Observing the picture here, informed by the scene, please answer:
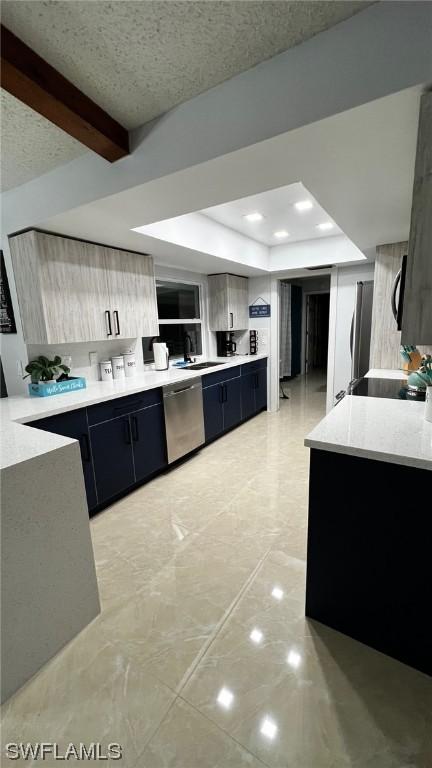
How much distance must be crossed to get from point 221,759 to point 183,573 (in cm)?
84

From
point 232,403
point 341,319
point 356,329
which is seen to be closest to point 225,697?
point 232,403

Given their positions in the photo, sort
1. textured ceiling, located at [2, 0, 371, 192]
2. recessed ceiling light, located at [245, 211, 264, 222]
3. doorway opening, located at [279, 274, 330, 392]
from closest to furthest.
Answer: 1. textured ceiling, located at [2, 0, 371, 192]
2. recessed ceiling light, located at [245, 211, 264, 222]
3. doorway opening, located at [279, 274, 330, 392]

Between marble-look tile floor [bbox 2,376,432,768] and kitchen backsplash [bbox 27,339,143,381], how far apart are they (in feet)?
4.84

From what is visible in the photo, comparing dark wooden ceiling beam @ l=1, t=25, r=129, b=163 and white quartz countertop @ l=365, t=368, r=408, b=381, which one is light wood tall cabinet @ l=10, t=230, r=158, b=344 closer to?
dark wooden ceiling beam @ l=1, t=25, r=129, b=163

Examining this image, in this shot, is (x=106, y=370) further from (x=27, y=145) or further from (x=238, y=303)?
(x=238, y=303)

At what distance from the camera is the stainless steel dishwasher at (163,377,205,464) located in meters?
3.00

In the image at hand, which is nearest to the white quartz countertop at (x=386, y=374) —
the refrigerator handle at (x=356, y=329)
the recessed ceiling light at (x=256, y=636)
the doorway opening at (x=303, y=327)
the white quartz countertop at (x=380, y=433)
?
the refrigerator handle at (x=356, y=329)

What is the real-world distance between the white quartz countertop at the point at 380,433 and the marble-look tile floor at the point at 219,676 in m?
0.93

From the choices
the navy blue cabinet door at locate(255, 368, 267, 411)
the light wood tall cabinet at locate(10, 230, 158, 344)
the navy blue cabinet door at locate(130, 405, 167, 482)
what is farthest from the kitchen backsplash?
the navy blue cabinet door at locate(255, 368, 267, 411)

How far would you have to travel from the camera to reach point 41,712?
3.90ft

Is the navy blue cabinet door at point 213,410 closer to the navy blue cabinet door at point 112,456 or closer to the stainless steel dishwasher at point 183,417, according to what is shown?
the stainless steel dishwasher at point 183,417

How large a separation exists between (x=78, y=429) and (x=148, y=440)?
2.33ft

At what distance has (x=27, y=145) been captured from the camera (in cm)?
165

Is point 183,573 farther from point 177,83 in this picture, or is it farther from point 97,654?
point 177,83
